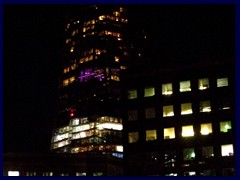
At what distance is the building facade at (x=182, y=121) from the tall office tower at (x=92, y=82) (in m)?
75.4

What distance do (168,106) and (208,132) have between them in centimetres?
711

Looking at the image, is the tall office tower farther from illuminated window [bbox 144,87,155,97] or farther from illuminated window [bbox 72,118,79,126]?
illuminated window [bbox 144,87,155,97]

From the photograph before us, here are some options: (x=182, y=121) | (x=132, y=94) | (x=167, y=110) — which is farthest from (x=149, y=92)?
(x=182, y=121)

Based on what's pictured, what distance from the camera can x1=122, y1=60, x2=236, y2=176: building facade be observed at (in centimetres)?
7275

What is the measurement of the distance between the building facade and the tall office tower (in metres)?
75.4

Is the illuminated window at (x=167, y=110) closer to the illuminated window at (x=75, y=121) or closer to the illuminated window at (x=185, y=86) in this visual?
the illuminated window at (x=185, y=86)

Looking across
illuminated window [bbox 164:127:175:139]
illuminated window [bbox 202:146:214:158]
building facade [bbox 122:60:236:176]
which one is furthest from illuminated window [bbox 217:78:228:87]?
illuminated window [bbox 164:127:175:139]

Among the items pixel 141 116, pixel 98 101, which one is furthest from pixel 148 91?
pixel 98 101

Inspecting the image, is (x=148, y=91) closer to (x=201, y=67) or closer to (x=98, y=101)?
(x=201, y=67)

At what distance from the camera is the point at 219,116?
243 feet

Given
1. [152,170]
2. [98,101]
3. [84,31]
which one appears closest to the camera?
[152,170]

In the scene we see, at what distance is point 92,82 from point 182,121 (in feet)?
329

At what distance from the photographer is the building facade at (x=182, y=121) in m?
72.8

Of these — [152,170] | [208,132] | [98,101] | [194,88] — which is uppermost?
[98,101]
